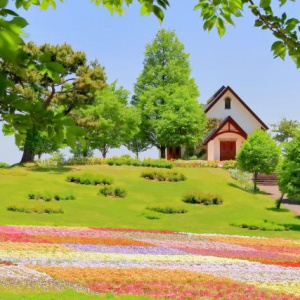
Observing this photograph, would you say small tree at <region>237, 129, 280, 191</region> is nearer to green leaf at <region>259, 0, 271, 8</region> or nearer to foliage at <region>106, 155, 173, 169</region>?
foliage at <region>106, 155, 173, 169</region>

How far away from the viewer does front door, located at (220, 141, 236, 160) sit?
6875 centimetres

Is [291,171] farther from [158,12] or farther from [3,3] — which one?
[3,3]

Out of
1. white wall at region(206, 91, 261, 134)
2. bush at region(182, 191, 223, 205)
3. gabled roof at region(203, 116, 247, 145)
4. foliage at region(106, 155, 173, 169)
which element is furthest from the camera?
white wall at region(206, 91, 261, 134)

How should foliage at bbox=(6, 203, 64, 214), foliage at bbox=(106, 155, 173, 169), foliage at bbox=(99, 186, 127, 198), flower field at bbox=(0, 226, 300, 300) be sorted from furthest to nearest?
foliage at bbox=(106, 155, 173, 169) → foliage at bbox=(99, 186, 127, 198) → foliage at bbox=(6, 203, 64, 214) → flower field at bbox=(0, 226, 300, 300)

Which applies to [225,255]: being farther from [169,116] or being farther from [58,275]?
[169,116]

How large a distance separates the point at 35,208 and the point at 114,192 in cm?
920

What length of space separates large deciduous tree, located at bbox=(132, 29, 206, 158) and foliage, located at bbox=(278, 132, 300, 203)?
26480mm

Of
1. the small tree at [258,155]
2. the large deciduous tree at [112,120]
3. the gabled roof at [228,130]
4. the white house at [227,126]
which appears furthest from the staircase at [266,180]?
the large deciduous tree at [112,120]

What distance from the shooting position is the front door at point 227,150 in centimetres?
6875

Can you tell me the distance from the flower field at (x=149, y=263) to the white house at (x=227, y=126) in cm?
4131

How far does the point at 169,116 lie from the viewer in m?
63.8

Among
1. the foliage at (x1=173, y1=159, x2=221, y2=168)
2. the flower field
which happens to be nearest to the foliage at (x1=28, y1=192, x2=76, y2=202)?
the flower field

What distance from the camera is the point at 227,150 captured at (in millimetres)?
68875

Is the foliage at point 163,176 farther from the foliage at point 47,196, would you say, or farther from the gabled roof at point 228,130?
the gabled roof at point 228,130
